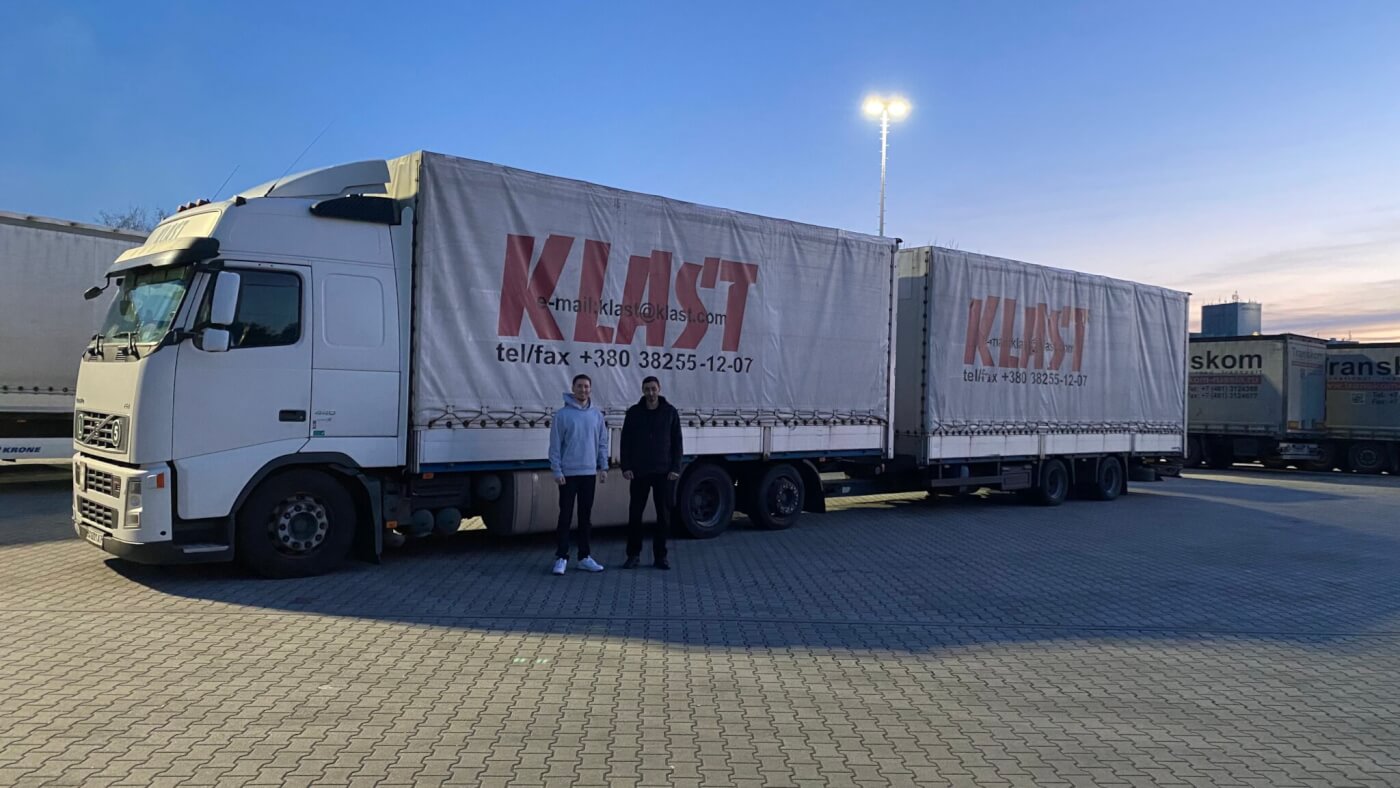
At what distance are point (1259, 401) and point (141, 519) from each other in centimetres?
2791

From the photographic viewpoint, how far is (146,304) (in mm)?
8070

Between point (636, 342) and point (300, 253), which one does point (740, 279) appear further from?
point (300, 253)

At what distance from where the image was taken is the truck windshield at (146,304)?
25.3 feet

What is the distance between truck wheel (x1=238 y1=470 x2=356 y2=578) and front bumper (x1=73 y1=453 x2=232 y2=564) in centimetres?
29

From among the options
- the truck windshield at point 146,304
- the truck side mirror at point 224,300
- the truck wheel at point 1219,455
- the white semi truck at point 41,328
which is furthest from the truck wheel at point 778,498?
the truck wheel at point 1219,455

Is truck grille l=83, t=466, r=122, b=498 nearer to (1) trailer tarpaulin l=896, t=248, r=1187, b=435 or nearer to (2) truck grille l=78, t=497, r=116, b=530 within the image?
(2) truck grille l=78, t=497, r=116, b=530

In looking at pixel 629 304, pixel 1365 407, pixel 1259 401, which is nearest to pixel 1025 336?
pixel 629 304

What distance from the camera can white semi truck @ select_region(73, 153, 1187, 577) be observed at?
25.4 ft

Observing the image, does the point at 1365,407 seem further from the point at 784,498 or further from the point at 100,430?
the point at 100,430

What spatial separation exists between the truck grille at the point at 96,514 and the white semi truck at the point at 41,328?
21.2ft

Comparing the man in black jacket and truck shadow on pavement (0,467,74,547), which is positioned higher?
the man in black jacket

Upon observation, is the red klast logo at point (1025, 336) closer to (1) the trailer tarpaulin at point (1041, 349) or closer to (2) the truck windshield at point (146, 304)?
(1) the trailer tarpaulin at point (1041, 349)

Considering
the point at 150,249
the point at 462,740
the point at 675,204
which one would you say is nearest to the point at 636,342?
the point at 675,204

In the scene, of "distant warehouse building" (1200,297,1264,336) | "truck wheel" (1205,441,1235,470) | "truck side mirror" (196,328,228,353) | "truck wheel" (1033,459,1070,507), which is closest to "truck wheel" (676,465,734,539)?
"truck side mirror" (196,328,228,353)
